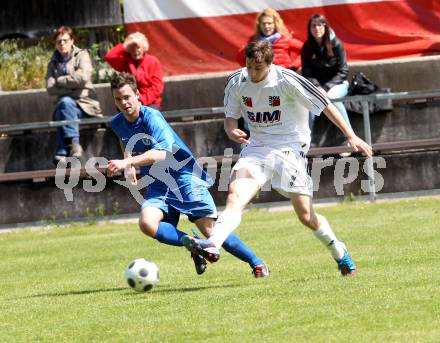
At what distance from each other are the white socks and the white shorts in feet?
1.40

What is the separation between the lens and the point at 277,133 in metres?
9.09

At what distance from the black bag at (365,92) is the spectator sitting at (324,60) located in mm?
246

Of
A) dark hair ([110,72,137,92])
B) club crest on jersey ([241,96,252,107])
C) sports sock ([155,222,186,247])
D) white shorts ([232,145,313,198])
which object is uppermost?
dark hair ([110,72,137,92])

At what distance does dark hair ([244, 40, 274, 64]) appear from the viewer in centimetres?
857

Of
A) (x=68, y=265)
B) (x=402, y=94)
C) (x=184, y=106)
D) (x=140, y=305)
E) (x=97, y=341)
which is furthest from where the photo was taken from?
(x=184, y=106)

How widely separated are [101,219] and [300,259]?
5141 millimetres

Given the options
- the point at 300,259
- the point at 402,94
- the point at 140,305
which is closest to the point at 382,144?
the point at 402,94

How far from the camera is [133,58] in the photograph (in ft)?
49.7

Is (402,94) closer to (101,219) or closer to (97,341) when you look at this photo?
(101,219)

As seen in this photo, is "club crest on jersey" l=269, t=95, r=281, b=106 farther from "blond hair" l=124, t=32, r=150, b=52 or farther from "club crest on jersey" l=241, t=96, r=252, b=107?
"blond hair" l=124, t=32, r=150, b=52

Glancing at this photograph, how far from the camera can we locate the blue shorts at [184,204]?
9602mm

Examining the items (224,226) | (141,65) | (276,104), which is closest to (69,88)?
(141,65)

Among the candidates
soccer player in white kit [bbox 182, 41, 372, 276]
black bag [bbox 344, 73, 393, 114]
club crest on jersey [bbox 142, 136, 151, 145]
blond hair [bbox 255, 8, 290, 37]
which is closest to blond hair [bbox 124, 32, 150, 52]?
blond hair [bbox 255, 8, 290, 37]

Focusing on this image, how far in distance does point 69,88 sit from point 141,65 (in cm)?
100
